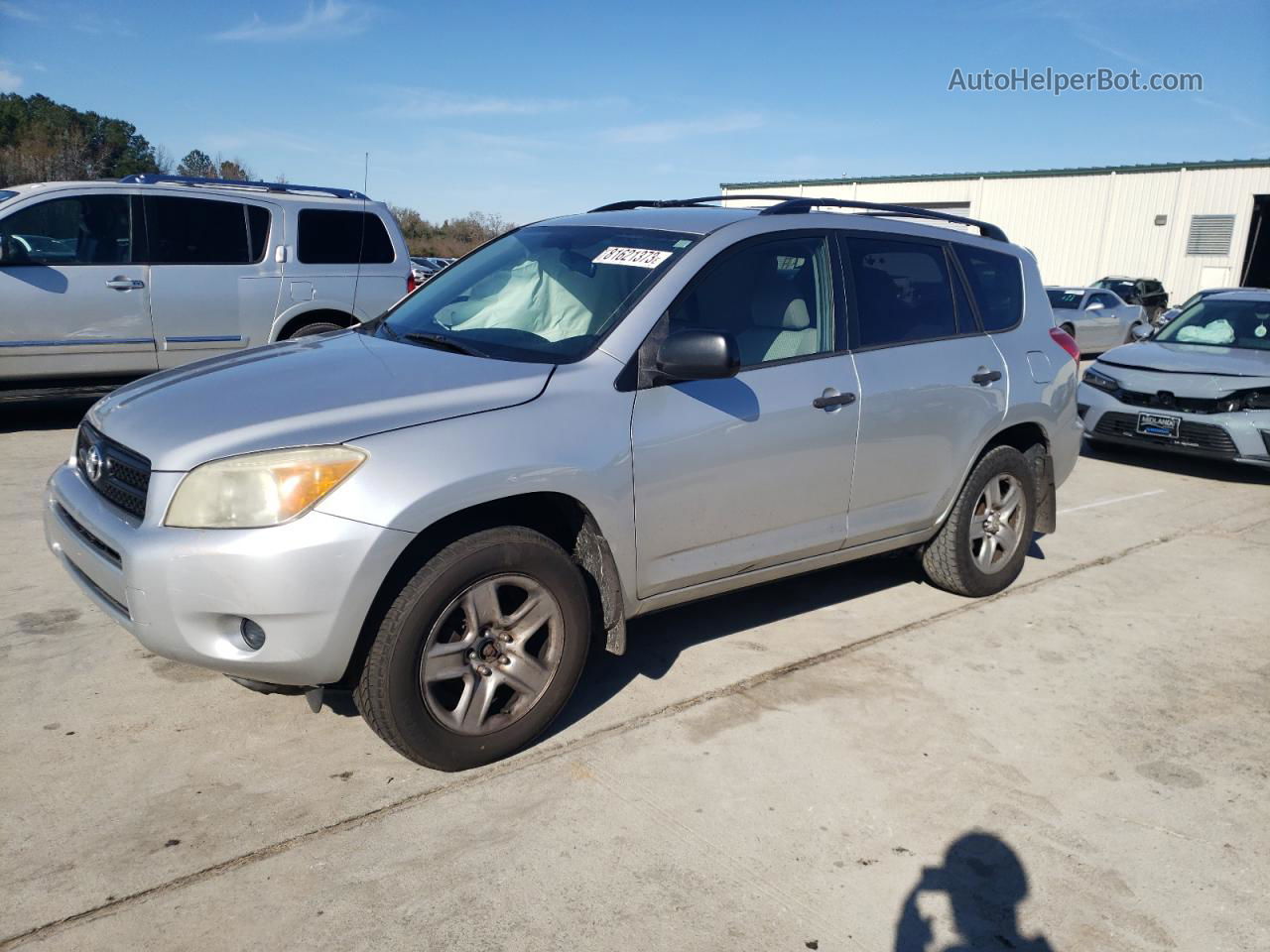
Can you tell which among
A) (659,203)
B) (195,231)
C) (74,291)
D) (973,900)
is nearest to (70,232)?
(74,291)

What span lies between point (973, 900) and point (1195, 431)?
21.7 feet

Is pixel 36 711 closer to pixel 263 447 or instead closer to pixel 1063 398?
pixel 263 447

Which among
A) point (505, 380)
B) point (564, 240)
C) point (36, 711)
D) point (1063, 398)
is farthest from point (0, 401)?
point (1063, 398)

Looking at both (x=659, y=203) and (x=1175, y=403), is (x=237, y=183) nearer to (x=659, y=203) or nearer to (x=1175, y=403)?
(x=659, y=203)

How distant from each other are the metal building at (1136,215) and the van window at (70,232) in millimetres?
32416

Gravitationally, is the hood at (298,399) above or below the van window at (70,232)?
below

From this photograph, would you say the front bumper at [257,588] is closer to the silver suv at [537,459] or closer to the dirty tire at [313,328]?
the silver suv at [537,459]

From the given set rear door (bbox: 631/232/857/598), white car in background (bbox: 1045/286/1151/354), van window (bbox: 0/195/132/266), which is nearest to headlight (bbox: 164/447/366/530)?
rear door (bbox: 631/232/857/598)

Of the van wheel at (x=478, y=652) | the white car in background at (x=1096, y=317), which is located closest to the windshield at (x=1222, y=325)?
the van wheel at (x=478, y=652)

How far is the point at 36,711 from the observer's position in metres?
3.56

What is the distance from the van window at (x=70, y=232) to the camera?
7.82 m

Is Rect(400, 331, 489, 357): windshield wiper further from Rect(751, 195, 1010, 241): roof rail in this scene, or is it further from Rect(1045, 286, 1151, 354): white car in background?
Rect(1045, 286, 1151, 354): white car in background

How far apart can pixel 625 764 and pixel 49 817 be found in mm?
1725

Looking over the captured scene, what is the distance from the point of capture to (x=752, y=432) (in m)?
3.78
